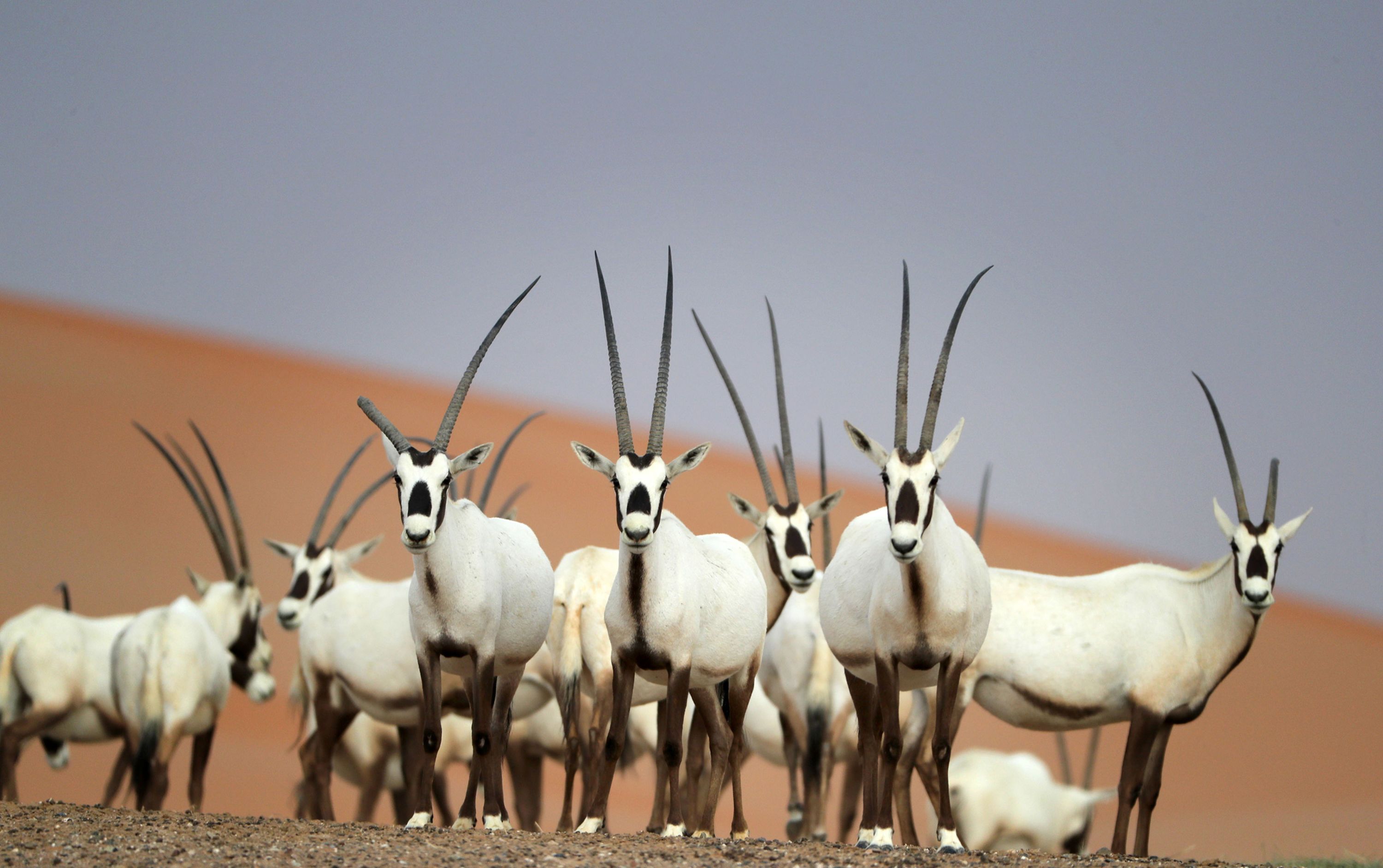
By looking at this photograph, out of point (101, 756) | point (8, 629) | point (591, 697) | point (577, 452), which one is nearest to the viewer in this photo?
point (577, 452)

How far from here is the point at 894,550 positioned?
652cm

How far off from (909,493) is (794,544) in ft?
9.25

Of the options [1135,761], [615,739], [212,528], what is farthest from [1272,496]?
[212,528]

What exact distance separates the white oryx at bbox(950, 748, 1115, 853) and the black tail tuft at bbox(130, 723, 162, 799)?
6.42 meters

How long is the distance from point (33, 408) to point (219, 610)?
528 cm

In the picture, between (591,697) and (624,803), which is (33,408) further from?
(591,697)

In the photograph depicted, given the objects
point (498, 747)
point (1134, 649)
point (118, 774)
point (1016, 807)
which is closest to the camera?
point (498, 747)

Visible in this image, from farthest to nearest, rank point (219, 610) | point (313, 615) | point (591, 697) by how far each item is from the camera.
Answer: point (219, 610) < point (313, 615) < point (591, 697)

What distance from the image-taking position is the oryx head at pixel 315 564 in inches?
450

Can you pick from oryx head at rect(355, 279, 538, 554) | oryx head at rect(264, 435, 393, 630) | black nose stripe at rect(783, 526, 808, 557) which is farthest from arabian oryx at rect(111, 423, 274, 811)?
black nose stripe at rect(783, 526, 808, 557)

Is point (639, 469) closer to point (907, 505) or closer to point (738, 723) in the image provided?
point (907, 505)

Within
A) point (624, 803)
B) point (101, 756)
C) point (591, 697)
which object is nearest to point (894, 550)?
point (591, 697)

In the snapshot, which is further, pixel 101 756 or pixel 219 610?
pixel 101 756

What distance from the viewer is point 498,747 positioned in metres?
7.68
